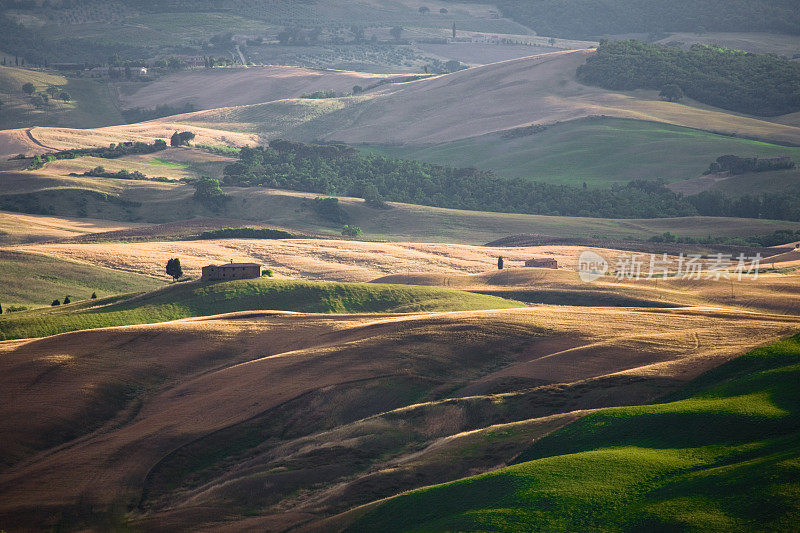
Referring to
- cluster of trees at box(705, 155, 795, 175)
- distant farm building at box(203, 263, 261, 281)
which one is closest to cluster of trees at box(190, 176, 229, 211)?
distant farm building at box(203, 263, 261, 281)

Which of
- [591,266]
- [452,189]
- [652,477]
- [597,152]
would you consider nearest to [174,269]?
[591,266]

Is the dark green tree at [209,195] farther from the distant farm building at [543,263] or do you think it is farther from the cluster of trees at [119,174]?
the distant farm building at [543,263]

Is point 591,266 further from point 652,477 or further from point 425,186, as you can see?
point 425,186

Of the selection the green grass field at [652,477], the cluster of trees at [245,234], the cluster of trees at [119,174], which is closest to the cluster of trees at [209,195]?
the cluster of trees at [119,174]

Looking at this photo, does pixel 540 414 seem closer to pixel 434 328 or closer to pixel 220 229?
pixel 434 328

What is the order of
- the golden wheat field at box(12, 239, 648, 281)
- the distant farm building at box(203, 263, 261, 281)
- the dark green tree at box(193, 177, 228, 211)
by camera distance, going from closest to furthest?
1. the distant farm building at box(203, 263, 261, 281)
2. the golden wheat field at box(12, 239, 648, 281)
3. the dark green tree at box(193, 177, 228, 211)

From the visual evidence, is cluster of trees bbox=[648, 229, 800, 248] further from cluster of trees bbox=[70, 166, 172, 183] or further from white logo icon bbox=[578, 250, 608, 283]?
cluster of trees bbox=[70, 166, 172, 183]
